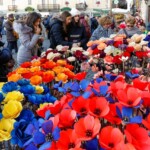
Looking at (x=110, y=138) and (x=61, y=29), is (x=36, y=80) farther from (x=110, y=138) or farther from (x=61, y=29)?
(x=61, y=29)

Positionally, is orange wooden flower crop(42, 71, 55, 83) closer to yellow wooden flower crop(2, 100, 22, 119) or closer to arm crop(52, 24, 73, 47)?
yellow wooden flower crop(2, 100, 22, 119)

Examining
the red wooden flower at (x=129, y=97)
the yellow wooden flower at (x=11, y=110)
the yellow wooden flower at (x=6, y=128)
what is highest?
the red wooden flower at (x=129, y=97)

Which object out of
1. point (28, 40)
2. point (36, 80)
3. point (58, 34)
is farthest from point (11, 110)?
point (58, 34)

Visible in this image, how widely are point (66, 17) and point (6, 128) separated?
319cm

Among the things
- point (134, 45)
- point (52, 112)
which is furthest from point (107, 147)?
point (134, 45)

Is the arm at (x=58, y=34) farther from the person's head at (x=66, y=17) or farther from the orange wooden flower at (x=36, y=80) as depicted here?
the orange wooden flower at (x=36, y=80)

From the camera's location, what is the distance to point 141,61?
331cm

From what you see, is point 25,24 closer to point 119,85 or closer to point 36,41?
point 36,41

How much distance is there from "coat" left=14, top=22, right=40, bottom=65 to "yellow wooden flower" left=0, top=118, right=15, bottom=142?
257 cm

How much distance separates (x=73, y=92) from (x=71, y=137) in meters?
0.36

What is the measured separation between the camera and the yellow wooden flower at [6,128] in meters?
1.66

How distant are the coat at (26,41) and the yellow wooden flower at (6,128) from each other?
2569mm

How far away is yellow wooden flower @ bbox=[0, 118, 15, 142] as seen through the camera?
1.66 meters

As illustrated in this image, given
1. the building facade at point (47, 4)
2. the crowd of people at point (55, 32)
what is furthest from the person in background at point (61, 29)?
the building facade at point (47, 4)
